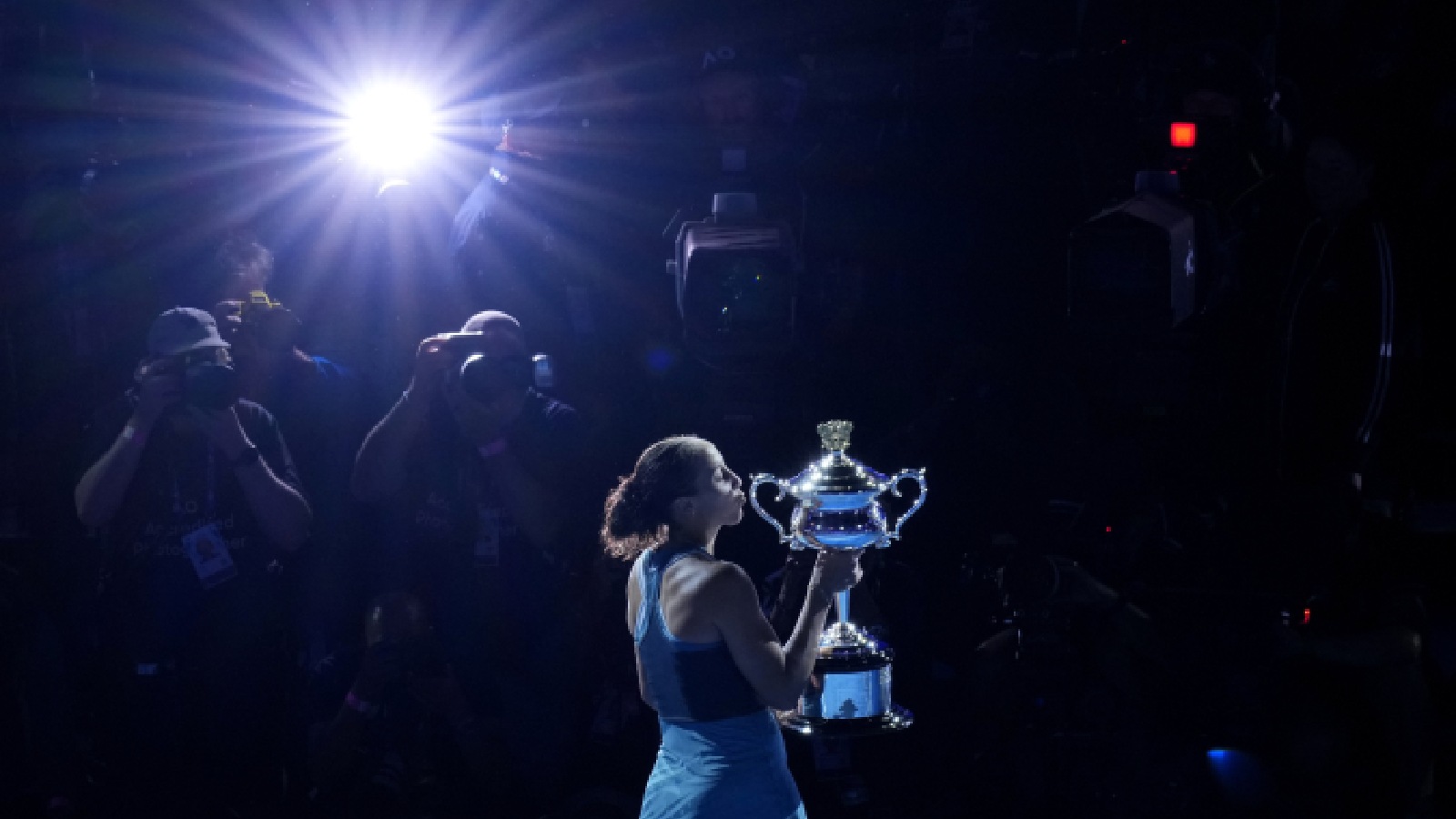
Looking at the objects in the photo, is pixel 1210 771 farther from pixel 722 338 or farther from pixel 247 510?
pixel 247 510

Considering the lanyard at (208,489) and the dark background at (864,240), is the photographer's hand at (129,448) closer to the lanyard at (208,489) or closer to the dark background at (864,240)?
the lanyard at (208,489)

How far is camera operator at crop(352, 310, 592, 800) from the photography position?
4000 millimetres

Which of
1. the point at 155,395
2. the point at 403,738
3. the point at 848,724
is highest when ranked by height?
the point at 155,395

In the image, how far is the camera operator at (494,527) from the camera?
4.00 m

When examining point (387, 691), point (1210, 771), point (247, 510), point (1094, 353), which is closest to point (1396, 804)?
point (1210, 771)

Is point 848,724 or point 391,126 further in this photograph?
point 391,126

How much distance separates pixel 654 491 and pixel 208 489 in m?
1.94

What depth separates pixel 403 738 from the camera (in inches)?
156

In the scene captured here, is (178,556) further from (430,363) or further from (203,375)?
(430,363)

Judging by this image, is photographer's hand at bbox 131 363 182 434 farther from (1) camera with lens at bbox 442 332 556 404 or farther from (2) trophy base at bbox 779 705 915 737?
(2) trophy base at bbox 779 705 915 737

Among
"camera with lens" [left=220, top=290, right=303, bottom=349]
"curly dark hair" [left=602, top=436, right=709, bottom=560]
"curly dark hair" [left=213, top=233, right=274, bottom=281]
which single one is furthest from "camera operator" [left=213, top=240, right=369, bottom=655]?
"curly dark hair" [left=602, top=436, right=709, bottom=560]

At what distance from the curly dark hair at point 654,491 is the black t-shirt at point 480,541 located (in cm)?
124

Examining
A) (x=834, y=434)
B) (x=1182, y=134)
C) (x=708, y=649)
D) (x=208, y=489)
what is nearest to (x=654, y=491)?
(x=708, y=649)

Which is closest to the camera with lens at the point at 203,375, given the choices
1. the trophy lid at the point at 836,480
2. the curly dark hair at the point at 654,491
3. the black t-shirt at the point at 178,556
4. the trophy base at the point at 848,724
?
the black t-shirt at the point at 178,556
